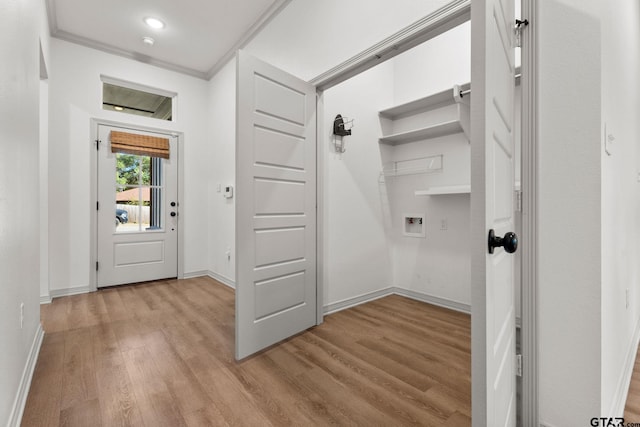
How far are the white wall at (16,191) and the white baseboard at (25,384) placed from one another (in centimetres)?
2

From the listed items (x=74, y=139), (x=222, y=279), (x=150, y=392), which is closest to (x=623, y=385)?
(x=150, y=392)

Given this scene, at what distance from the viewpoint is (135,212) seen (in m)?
4.10

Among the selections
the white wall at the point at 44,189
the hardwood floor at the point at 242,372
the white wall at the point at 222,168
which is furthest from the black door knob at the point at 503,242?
the white wall at the point at 44,189

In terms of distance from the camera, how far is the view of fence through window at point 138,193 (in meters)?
3.97

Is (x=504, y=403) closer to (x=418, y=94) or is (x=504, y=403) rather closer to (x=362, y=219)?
(x=362, y=219)

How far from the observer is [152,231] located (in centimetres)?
421

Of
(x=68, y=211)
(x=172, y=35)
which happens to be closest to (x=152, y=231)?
(x=68, y=211)

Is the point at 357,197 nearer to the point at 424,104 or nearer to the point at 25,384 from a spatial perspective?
the point at 424,104

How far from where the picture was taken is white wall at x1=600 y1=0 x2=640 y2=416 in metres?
1.24

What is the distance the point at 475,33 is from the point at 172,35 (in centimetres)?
396

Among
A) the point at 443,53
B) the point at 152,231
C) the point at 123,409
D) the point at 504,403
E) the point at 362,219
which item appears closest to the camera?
the point at 504,403

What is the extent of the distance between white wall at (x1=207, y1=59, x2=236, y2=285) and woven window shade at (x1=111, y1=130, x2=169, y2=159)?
2.06 feet

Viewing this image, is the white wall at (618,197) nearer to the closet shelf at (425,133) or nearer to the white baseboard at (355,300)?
the closet shelf at (425,133)

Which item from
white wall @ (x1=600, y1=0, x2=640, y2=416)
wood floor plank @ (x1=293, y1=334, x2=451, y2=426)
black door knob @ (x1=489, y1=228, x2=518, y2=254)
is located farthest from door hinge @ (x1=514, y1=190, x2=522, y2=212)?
wood floor plank @ (x1=293, y1=334, x2=451, y2=426)
